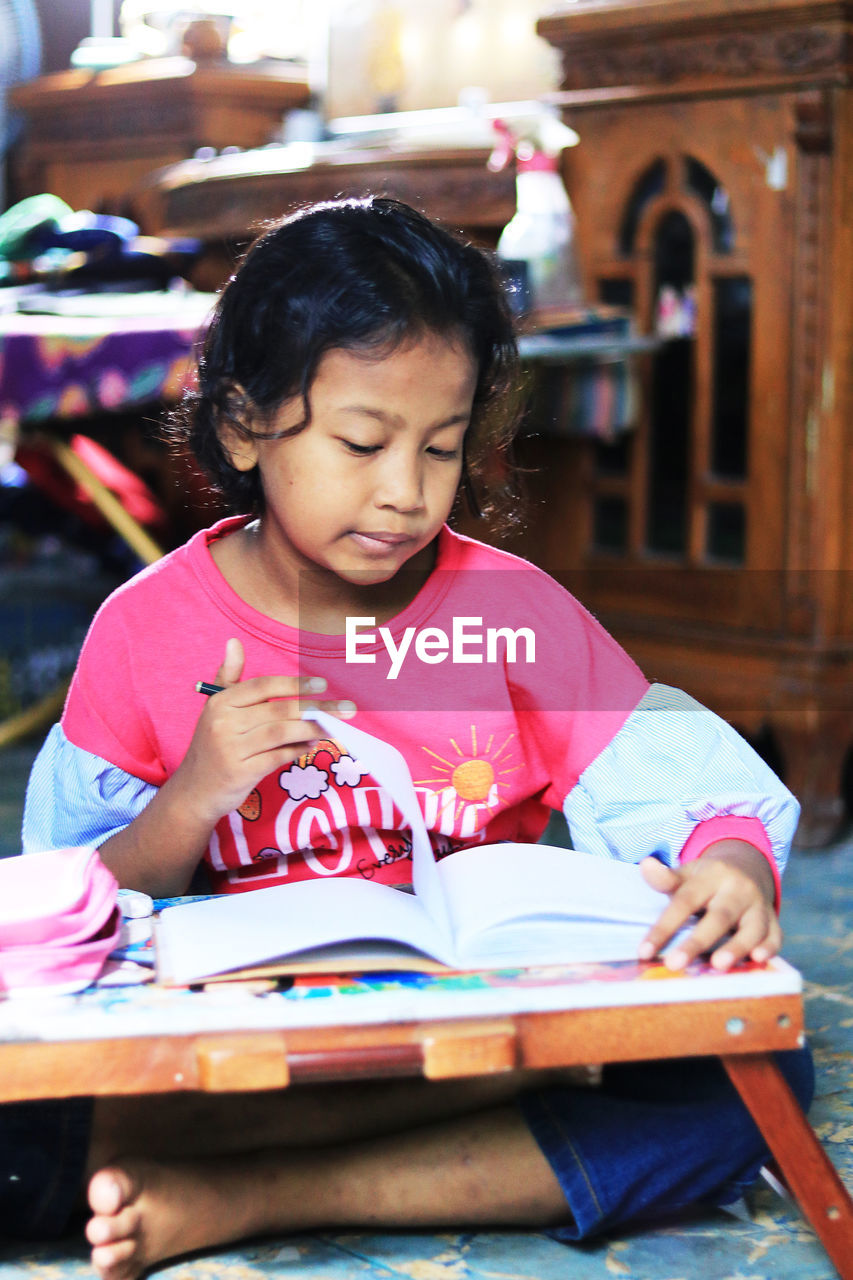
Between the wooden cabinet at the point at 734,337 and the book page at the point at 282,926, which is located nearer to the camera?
the book page at the point at 282,926

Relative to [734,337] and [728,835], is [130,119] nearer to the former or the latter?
[734,337]

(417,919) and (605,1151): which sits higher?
(417,919)

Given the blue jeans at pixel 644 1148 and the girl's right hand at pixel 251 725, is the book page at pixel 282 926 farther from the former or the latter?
the blue jeans at pixel 644 1148

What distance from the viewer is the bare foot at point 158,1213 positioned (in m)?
0.86

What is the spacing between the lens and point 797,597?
6.50 feet

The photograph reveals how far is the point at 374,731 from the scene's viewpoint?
1.06m

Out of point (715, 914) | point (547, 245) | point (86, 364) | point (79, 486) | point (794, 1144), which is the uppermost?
point (547, 245)

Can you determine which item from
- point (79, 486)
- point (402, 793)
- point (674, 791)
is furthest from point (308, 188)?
point (402, 793)

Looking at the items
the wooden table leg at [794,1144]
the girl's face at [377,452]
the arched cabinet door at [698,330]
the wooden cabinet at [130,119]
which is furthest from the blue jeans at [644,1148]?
the wooden cabinet at [130,119]

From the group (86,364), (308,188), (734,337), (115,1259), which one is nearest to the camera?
(115,1259)

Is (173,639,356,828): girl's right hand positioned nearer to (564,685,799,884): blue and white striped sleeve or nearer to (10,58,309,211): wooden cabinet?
(564,685,799,884): blue and white striped sleeve

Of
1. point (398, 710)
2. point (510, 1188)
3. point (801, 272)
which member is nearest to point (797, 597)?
point (801, 272)

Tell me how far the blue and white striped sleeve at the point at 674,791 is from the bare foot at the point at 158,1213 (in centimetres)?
31

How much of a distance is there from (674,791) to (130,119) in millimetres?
3008
